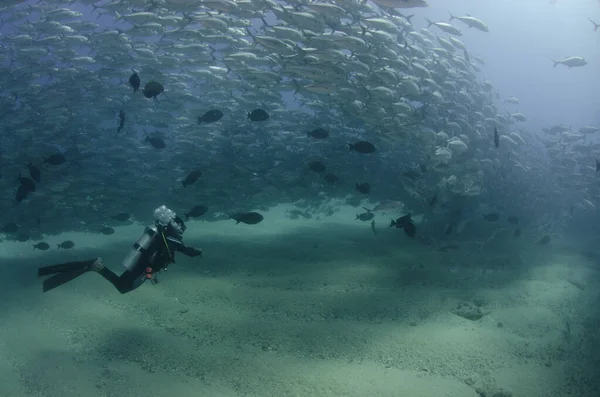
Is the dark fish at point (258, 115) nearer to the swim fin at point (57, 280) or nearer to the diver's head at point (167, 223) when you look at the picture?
the diver's head at point (167, 223)

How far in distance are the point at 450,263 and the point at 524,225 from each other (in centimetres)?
716

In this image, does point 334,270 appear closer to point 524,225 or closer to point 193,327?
point 193,327

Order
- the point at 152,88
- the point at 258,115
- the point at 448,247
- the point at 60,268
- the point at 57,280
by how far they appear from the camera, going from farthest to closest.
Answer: the point at 448,247, the point at 258,115, the point at 152,88, the point at 60,268, the point at 57,280

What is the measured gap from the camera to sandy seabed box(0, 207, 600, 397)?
4.54 metres

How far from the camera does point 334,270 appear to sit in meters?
8.12

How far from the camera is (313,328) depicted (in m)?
5.74

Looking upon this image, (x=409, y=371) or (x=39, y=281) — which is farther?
(x=39, y=281)

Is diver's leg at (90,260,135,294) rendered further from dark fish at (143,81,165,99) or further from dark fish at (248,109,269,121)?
dark fish at (248,109,269,121)

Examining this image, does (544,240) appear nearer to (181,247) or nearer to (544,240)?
(544,240)

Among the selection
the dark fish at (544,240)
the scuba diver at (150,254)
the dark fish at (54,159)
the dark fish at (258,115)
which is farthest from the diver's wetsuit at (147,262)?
the dark fish at (544,240)

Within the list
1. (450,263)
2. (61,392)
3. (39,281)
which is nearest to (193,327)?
(61,392)

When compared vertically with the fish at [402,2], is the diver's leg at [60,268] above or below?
below

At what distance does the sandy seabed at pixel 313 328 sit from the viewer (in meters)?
4.54

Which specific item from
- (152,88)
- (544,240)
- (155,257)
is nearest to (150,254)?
(155,257)
